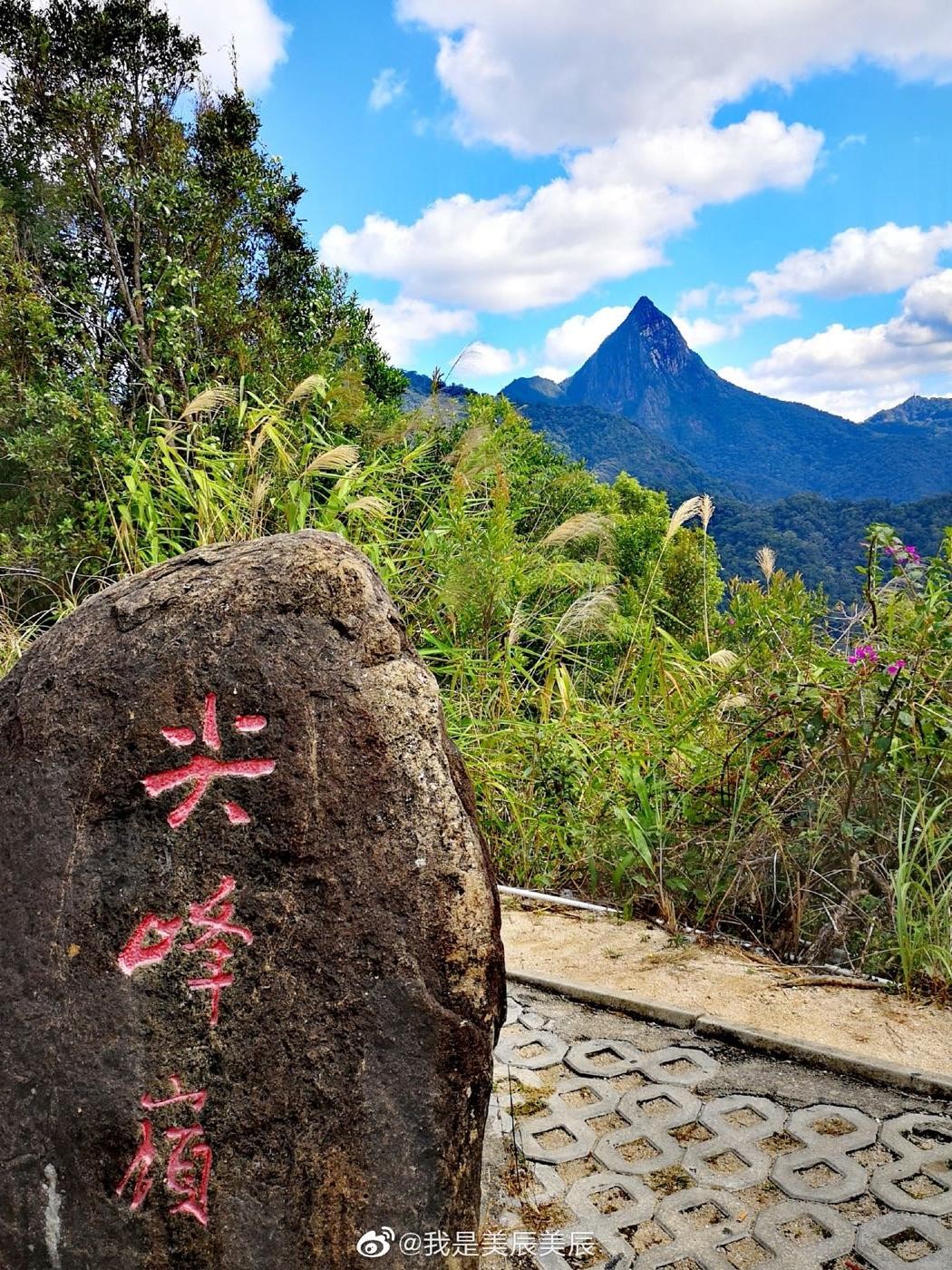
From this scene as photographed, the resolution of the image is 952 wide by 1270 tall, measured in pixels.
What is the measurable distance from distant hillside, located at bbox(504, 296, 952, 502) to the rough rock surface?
34.3 m

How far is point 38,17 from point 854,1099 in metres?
9.05

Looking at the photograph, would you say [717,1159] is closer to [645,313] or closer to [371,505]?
[371,505]

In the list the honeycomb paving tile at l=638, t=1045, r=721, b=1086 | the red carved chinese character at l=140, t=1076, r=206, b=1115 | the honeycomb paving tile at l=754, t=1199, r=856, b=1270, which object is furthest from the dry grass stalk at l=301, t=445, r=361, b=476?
the honeycomb paving tile at l=754, t=1199, r=856, b=1270

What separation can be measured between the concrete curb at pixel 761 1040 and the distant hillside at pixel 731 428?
1303 inches

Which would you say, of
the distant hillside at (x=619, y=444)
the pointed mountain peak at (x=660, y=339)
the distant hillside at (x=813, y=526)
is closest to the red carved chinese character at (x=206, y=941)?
the distant hillside at (x=813, y=526)

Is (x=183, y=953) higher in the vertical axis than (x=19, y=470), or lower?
lower

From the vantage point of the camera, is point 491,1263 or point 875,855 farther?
point 875,855

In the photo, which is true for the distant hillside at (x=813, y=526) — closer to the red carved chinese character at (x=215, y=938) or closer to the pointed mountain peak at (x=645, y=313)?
the red carved chinese character at (x=215, y=938)

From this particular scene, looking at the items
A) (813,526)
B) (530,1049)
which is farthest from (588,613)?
(813,526)

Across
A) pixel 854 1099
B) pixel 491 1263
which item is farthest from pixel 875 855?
pixel 491 1263

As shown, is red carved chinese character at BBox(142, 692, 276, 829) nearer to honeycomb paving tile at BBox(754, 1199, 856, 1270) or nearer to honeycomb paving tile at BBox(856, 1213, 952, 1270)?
honeycomb paving tile at BBox(754, 1199, 856, 1270)

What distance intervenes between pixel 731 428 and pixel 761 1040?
79.9m

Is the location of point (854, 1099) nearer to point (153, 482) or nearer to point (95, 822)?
point (95, 822)

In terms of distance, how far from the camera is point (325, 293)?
1034 cm
